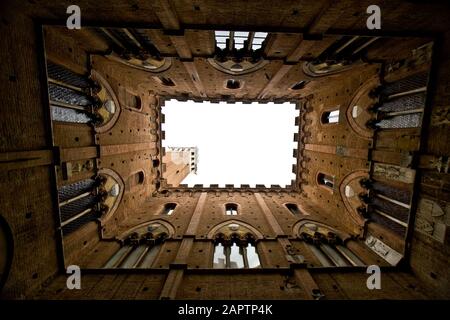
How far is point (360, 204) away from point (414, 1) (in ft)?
30.3

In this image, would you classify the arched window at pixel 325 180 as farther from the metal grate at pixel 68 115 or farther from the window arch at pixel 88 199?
the metal grate at pixel 68 115

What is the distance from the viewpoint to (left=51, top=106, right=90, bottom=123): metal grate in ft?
27.4

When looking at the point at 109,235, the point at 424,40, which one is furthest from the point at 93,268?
the point at 424,40

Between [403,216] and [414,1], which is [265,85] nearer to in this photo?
[414,1]

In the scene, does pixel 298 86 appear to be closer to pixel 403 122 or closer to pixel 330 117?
pixel 330 117

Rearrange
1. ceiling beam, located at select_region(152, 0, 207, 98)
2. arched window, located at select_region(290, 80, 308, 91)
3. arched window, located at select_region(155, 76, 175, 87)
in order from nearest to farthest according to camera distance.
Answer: ceiling beam, located at select_region(152, 0, 207, 98) → arched window, located at select_region(155, 76, 175, 87) → arched window, located at select_region(290, 80, 308, 91)

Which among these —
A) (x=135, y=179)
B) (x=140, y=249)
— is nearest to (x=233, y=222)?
(x=140, y=249)

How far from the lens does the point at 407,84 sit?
9031 millimetres

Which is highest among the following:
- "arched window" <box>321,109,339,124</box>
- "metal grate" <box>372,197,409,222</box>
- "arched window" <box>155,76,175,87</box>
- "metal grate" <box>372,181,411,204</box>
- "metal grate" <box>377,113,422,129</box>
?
"arched window" <box>155,76,175,87</box>

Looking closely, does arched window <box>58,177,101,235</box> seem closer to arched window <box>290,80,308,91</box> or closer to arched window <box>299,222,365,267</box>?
arched window <box>299,222,365,267</box>

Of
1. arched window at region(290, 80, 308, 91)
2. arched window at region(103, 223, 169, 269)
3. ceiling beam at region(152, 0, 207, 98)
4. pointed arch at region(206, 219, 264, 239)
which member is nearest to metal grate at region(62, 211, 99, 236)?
arched window at region(103, 223, 169, 269)

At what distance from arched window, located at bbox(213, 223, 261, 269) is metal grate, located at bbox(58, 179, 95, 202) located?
23.8 feet

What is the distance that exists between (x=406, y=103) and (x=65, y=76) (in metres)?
15.3

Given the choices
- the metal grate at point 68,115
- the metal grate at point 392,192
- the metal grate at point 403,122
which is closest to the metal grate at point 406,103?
the metal grate at point 403,122
